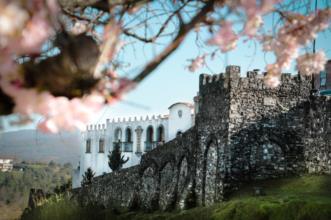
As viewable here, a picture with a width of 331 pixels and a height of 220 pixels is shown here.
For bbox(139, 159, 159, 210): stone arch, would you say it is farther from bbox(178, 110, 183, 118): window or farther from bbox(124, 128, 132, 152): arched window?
bbox(124, 128, 132, 152): arched window

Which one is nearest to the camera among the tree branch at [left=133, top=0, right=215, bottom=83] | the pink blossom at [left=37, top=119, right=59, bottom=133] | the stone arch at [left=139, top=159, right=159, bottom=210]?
the pink blossom at [left=37, top=119, right=59, bottom=133]

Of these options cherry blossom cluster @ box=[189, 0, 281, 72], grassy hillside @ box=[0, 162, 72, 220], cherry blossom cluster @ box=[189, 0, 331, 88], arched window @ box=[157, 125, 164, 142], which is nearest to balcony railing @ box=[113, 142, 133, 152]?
arched window @ box=[157, 125, 164, 142]

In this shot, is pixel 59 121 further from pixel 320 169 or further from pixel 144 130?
pixel 144 130

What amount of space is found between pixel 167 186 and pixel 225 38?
26285mm

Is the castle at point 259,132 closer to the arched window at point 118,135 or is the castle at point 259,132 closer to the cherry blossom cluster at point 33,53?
the cherry blossom cluster at point 33,53

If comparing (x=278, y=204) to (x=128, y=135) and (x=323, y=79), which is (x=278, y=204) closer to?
(x=323, y=79)

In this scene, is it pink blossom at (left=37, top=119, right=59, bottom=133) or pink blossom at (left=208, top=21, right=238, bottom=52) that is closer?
pink blossom at (left=37, top=119, right=59, bottom=133)

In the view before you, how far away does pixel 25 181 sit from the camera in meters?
108

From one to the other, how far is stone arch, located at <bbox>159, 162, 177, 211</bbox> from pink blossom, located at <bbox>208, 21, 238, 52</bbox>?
78.0ft

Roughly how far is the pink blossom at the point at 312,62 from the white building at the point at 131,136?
45.3m

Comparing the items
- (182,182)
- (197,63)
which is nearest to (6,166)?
(182,182)

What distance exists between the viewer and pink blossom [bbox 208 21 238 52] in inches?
199

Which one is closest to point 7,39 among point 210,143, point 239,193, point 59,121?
point 59,121

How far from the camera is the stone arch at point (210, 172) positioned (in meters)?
24.9
